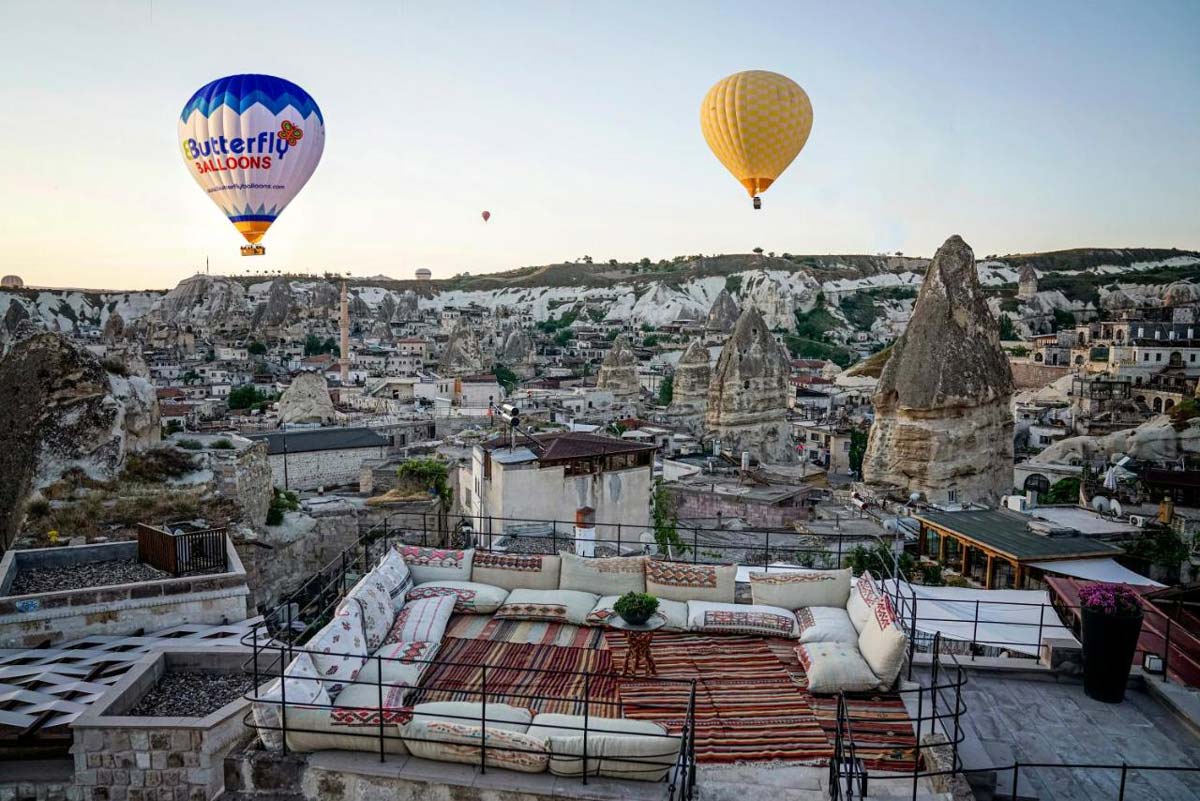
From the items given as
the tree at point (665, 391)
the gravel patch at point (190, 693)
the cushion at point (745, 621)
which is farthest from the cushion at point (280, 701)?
the tree at point (665, 391)

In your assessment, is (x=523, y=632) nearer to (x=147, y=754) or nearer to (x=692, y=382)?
(x=147, y=754)

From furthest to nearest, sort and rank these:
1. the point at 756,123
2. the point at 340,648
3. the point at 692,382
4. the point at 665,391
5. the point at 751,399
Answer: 1. the point at 665,391
2. the point at 692,382
3. the point at 751,399
4. the point at 756,123
5. the point at 340,648

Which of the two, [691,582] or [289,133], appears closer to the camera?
[691,582]

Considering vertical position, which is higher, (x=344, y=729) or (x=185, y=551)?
(x=344, y=729)

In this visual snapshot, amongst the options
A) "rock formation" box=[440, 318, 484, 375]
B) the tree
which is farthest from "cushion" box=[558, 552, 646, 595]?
"rock formation" box=[440, 318, 484, 375]

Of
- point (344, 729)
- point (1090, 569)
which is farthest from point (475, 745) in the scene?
point (1090, 569)

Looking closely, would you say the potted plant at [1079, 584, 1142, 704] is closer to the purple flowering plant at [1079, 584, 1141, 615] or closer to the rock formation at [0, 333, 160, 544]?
the purple flowering plant at [1079, 584, 1141, 615]

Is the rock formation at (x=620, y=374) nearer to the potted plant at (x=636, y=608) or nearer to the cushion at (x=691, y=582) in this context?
the cushion at (x=691, y=582)
